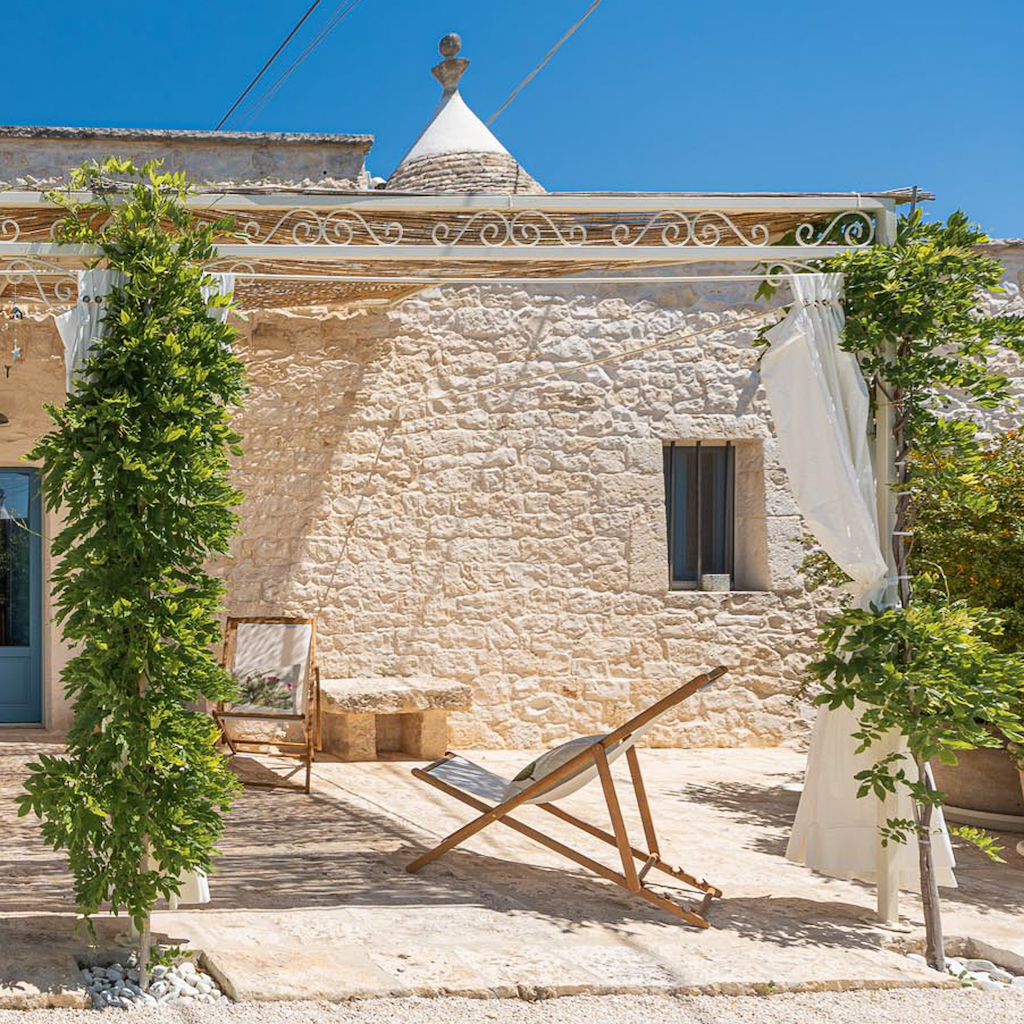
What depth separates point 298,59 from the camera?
9.27 metres

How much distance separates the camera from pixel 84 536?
11.5ft

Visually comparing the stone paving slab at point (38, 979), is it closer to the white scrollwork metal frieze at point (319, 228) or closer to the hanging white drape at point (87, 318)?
the hanging white drape at point (87, 318)

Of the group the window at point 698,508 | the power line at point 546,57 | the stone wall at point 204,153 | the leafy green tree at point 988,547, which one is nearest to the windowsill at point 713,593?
the window at point 698,508

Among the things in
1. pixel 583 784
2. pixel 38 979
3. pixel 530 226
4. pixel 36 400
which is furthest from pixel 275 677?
pixel 38 979

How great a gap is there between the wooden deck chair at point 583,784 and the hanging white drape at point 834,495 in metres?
0.48

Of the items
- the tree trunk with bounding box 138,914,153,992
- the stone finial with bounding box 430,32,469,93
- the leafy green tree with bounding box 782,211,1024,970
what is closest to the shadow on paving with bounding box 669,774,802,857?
the leafy green tree with bounding box 782,211,1024,970

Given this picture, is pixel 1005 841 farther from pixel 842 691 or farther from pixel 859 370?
pixel 859 370

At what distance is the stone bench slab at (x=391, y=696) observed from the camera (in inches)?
286

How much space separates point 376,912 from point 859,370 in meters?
2.48

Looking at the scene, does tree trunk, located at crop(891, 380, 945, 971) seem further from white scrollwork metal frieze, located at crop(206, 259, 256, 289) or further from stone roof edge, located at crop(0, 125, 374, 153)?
stone roof edge, located at crop(0, 125, 374, 153)

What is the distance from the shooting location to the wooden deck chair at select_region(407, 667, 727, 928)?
4.17 m

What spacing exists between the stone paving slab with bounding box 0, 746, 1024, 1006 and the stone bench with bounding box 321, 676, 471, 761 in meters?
1.19

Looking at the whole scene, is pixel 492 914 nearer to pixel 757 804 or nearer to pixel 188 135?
pixel 757 804

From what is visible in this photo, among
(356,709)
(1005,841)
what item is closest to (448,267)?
(356,709)
